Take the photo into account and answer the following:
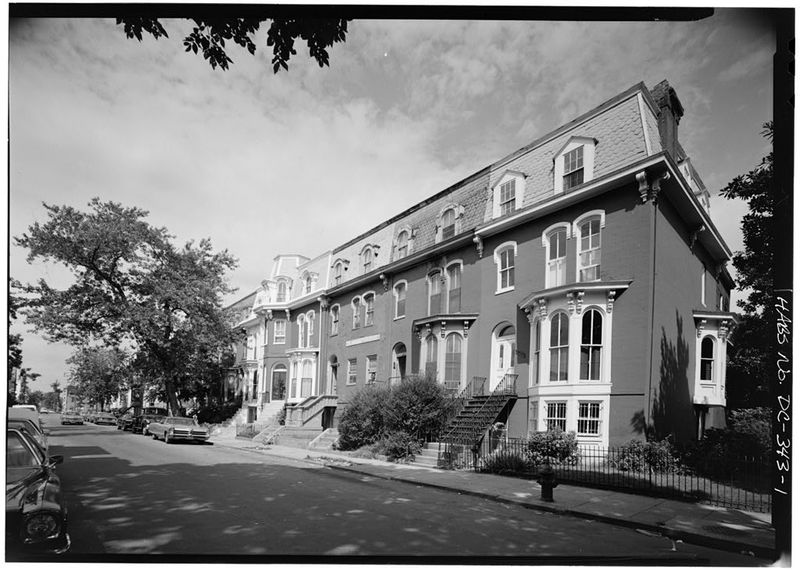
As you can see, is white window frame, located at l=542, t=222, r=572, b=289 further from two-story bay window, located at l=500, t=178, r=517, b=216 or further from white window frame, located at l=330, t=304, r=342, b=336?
white window frame, located at l=330, t=304, r=342, b=336

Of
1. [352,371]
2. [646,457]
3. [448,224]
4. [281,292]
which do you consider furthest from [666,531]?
[281,292]

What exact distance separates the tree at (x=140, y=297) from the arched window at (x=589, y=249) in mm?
19033

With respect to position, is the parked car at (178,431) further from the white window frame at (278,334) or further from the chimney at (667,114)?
the chimney at (667,114)

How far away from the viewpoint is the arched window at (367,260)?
30406 millimetres

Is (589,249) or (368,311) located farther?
(368,311)

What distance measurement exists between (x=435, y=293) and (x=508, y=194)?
18.6 ft

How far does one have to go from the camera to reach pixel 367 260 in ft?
101

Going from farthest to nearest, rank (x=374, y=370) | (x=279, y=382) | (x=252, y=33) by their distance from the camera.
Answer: (x=279, y=382) → (x=374, y=370) → (x=252, y=33)

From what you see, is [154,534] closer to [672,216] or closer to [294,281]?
[672,216]

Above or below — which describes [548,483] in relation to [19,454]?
below

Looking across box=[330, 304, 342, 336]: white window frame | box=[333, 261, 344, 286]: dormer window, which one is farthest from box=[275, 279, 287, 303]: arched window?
box=[330, 304, 342, 336]: white window frame

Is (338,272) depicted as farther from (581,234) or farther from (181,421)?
(581,234)

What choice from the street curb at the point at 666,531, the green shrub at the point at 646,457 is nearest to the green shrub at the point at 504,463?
the green shrub at the point at 646,457

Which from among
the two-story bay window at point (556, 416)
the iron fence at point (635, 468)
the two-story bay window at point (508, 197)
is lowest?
the iron fence at point (635, 468)
